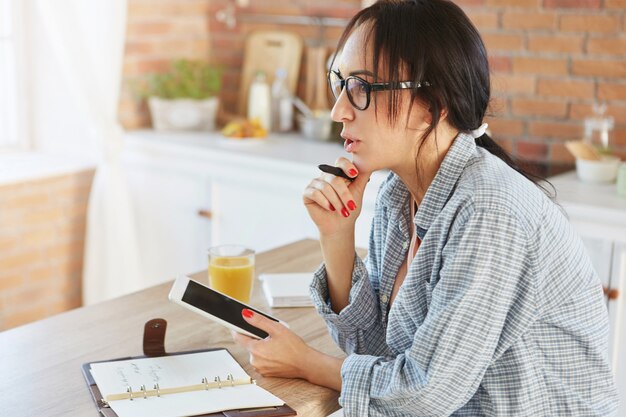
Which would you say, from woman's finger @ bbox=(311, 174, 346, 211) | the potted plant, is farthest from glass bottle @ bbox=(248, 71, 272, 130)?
woman's finger @ bbox=(311, 174, 346, 211)

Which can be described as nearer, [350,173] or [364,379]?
[364,379]

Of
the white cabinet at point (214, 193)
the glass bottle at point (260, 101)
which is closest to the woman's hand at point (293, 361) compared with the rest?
the white cabinet at point (214, 193)

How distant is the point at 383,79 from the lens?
1.47 m

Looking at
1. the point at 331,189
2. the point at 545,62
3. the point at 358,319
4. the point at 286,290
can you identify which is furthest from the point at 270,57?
the point at 358,319

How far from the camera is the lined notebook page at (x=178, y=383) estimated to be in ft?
4.49

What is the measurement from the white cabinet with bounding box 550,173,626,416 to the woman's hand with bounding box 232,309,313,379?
130 cm

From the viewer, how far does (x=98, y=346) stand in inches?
64.3

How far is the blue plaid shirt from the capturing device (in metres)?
1.34

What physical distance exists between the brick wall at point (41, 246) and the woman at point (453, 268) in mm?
1967

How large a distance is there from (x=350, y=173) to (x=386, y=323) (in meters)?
0.31

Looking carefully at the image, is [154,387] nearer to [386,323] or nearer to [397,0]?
[386,323]

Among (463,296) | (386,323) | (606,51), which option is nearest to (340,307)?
(386,323)

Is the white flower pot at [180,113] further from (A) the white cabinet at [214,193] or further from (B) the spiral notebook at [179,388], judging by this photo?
(B) the spiral notebook at [179,388]

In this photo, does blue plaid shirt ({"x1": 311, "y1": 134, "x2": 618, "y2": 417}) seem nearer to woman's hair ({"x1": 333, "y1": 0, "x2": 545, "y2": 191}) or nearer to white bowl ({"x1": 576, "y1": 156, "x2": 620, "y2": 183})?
woman's hair ({"x1": 333, "y1": 0, "x2": 545, "y2": 191})
